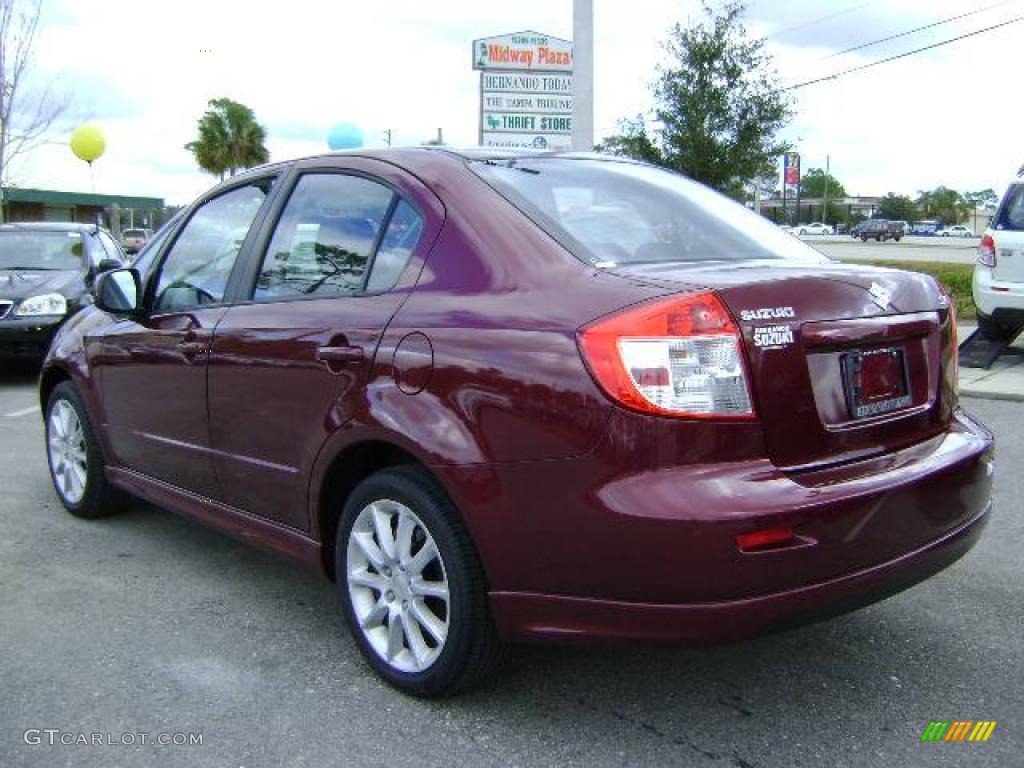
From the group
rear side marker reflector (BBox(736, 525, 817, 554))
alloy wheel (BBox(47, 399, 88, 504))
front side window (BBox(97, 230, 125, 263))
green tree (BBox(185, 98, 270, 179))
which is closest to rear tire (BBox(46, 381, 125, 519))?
alloy wheel (BBox(47, 399, 88, 504))

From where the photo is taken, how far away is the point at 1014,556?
420cm

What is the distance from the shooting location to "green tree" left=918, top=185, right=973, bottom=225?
11938 centimetres

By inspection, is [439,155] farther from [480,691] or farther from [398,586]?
[480,691]

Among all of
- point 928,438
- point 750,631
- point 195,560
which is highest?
point 928,438

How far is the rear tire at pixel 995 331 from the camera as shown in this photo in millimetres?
9883

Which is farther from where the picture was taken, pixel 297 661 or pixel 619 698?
pixel 297 661

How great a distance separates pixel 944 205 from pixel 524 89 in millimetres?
117895

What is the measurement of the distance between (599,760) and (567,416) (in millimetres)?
930

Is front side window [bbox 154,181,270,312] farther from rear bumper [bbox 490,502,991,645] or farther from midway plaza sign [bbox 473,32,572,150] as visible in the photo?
midway plaza sign [bbox 473,32,572,150]

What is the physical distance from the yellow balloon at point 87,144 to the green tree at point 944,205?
370 feet

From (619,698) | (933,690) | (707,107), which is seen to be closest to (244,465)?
(619,698)

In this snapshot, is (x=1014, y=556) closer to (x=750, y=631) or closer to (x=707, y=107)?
(x=750, y=631)

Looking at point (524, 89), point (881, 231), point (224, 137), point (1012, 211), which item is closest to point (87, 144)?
point (524, 89)

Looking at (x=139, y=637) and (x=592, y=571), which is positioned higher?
(x=592, y=571)
